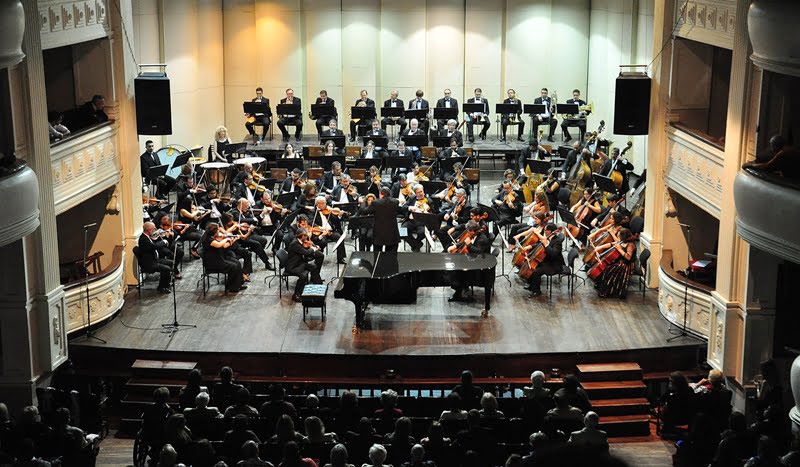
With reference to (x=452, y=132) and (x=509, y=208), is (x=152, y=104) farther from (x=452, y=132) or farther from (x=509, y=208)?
(x=452, y=132)

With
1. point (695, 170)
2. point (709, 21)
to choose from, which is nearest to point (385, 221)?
point (695, 170)

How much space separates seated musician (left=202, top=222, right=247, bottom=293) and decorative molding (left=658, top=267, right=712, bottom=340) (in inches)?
241

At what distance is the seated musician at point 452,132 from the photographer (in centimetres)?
2167

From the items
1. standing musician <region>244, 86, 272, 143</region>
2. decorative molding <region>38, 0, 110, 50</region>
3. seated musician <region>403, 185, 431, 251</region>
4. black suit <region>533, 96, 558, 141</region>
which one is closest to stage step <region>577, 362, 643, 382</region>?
seated musician <region>403, 185, 431, 251</region>

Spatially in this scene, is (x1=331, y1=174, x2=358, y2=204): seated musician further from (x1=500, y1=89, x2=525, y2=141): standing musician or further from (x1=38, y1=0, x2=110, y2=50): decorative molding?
(x1=500, y1=89, x2=525, y2=141): standing musician

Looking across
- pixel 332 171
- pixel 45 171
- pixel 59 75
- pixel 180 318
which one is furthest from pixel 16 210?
pixel 332 171

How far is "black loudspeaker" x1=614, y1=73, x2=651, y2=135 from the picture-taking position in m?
16.2

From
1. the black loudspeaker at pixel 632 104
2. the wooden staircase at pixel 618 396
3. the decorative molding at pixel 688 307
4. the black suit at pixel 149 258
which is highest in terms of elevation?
the black loudspeaker at pixel 632 104

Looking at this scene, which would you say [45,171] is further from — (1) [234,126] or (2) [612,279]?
(1) [234,126]

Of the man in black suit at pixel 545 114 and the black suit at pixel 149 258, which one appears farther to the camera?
the man in black suit at pixel 545 114

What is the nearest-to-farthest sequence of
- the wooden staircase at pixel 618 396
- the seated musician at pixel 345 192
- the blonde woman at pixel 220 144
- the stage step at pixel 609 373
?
the wooden staircase at pixel 618 396 < the stage step at pixel 609 373 < the seated musician at pixel 345 192 < the blonde woman at pixel 220 144

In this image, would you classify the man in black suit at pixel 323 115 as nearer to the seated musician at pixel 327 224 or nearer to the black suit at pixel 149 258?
the seated musician at pixel 327 224

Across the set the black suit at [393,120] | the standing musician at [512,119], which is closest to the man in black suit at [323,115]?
the black suit at [393,120]

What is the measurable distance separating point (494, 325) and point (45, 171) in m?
6.11
